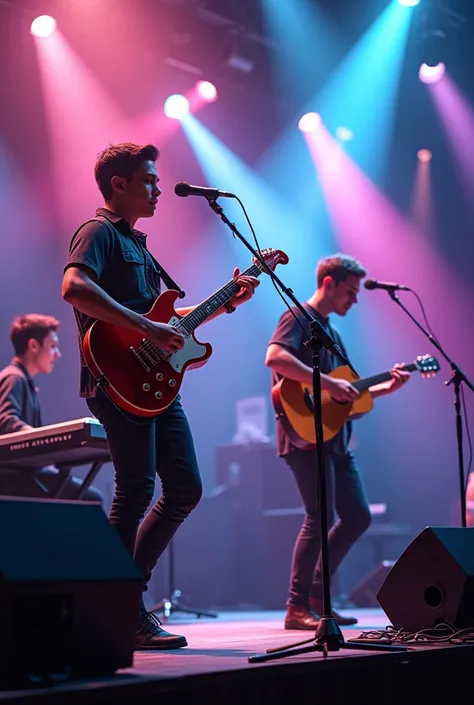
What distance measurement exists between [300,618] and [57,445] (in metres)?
1.60

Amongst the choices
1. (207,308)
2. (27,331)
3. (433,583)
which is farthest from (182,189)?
(27,331)

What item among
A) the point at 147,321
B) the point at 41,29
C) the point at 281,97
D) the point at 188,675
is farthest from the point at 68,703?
the point at 281,97

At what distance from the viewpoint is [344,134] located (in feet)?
31.9

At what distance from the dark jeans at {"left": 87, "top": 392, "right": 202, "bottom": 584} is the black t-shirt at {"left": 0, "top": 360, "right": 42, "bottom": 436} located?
206cm

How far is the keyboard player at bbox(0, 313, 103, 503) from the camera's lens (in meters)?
5.36

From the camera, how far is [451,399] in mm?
10180

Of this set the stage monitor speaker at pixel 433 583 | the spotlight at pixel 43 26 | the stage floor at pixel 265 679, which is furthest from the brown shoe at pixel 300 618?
the spotlight at pixel 43 26

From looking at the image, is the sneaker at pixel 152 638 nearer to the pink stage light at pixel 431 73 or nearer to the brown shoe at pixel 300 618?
the brown shoe at pixel 300 618

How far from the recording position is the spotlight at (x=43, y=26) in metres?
7.84

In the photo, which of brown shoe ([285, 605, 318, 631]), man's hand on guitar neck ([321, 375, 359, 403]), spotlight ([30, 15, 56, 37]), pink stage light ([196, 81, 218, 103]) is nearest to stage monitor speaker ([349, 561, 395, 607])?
brown shoe ([285, 605, 318, 631])

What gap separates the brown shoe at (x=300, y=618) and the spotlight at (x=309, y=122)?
6253 millimetres

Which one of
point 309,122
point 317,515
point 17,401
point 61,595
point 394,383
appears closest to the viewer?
point 61,595

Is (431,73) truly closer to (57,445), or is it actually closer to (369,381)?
(369,381)

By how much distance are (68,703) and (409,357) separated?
8.67 m
